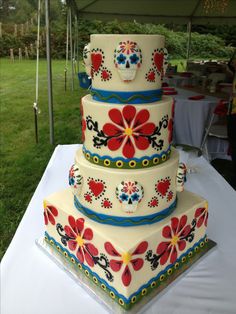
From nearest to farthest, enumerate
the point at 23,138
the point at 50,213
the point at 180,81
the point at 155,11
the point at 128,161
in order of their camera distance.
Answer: the point at 128,161 < the point at 50,213 < the point at 23,138 < the point at 180,81 < the point at 155,11

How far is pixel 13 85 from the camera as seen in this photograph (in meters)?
7.95

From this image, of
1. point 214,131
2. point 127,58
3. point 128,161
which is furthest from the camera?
point 214,131

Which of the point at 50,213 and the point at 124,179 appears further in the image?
the point at 50,213

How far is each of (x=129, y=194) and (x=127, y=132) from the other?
0.56 feet

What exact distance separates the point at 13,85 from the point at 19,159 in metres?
4.99

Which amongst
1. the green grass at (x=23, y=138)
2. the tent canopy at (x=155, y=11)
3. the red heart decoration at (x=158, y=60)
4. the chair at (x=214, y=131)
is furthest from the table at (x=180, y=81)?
the red heart decoration at (x=158, y=60)

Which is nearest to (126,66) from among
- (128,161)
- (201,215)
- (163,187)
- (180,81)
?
(128,161)

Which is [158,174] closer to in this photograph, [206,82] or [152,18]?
[206,82]

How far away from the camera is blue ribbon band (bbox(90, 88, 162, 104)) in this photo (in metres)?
0.88

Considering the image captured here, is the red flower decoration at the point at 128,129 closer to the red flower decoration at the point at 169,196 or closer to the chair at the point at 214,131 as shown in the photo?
the red flower decoration at the point at 169,196

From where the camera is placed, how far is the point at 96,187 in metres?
0.94

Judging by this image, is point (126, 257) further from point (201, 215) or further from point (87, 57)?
point (87, 57)

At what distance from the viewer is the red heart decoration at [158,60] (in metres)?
0.88

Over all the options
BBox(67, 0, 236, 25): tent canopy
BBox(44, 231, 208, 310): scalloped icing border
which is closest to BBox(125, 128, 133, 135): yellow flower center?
BBox(44, 231, 208, 310): scalloped icing border
